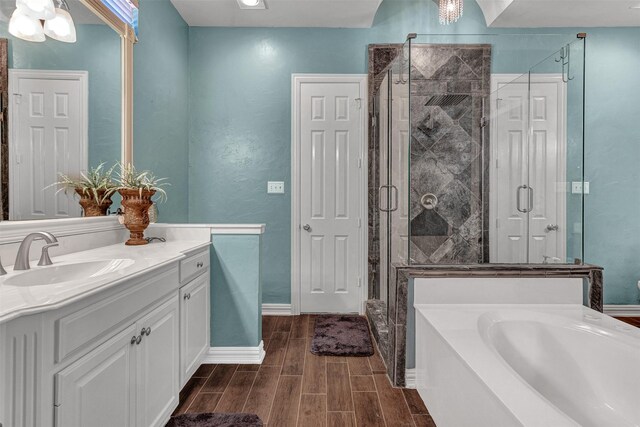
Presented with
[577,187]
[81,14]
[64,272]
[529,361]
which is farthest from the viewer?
[577,187]

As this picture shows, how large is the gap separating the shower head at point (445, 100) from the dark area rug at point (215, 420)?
7.09 ft

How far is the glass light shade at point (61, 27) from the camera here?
61.3 inches

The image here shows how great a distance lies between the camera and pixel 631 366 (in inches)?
53.5

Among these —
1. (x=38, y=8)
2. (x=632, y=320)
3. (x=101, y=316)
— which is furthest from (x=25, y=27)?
(x=632, y=320)

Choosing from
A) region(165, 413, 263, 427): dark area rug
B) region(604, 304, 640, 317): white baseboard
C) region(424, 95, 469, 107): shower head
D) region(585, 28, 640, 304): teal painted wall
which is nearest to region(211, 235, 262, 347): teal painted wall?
region(165, 413, 263, 427): dark area rug

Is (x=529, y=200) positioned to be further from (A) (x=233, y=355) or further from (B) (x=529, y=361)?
(A) (x=233, y=355)

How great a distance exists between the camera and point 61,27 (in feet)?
5.33

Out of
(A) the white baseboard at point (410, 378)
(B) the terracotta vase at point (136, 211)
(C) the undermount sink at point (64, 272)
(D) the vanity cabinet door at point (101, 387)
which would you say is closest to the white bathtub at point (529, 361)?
(A) the white baseboard at point (410, 378)

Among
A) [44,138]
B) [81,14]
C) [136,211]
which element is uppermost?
[81,14]

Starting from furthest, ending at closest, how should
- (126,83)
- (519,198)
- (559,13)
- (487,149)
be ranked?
1. (559,13)
2. (487,149)
3. (519,198)
4. (126,83)

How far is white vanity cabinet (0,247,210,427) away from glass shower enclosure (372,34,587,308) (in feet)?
4.30

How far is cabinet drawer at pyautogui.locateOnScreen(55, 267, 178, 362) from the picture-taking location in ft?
3.06

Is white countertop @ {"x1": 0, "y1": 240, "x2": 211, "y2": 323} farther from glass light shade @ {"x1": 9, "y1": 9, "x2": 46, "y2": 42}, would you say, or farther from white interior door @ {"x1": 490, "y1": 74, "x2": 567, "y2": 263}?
white interior door @ {"x1": 490, "y1": 74, "x2": 567, "y2": 263}

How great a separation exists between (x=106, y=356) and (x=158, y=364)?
403 mm
